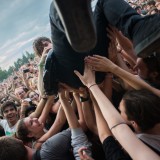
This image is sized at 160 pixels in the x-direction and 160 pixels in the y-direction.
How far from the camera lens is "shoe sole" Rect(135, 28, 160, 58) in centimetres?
119

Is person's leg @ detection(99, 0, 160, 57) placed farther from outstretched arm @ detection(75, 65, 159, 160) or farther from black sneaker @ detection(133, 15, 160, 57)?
outstretched arm @ detection(75, 65, 159, 160)

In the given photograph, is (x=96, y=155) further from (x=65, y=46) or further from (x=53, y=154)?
(x=65, y=46)

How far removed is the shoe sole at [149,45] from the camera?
1.19m

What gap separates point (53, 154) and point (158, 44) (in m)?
1.09

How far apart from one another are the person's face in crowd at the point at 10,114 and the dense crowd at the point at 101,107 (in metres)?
1.16

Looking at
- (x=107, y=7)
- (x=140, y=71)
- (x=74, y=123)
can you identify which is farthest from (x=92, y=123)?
(x=107, y=7)

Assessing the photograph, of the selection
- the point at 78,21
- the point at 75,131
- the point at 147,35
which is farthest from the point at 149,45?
the point at 75,131

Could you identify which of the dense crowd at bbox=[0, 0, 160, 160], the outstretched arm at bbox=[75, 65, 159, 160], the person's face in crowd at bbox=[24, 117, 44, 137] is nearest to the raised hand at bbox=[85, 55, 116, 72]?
the dense crowd at bbox=[0, 0, 160, 160]

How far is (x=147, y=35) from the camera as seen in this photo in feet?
4.04

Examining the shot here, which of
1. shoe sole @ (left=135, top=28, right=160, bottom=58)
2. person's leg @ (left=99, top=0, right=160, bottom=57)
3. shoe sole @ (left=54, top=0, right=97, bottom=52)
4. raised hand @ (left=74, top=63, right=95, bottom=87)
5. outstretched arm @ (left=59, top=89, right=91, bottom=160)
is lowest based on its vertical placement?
outstretched arm @ (left=59, top=89, right=91, bottom=160)

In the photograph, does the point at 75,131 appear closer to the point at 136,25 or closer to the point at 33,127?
the point at 33,127

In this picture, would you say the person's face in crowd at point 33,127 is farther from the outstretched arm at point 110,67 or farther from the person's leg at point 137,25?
the person's leg at point 137,25

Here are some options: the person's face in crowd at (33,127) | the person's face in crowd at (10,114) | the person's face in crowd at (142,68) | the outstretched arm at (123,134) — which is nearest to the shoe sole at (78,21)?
the outstretched arm at (123,134)

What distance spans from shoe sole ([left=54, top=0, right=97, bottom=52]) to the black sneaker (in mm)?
225
